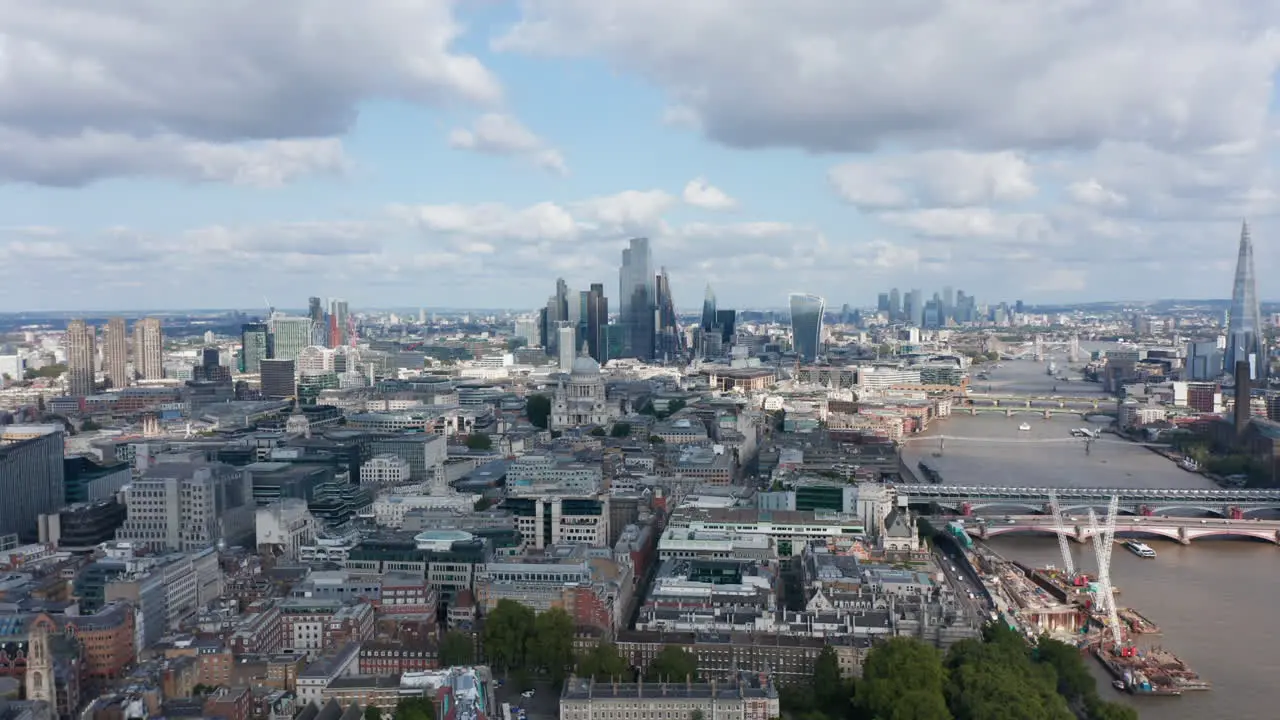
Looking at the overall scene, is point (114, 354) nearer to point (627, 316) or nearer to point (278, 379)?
point (278, 379)

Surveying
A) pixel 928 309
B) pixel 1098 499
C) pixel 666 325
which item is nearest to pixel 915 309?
pixel 928 309

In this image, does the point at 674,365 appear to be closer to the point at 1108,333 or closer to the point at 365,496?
the point at 365,496

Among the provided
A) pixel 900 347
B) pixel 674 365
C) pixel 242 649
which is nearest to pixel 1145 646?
pixel 242 649

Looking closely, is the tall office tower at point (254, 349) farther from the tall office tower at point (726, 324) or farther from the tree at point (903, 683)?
the tree at point (903, 683)

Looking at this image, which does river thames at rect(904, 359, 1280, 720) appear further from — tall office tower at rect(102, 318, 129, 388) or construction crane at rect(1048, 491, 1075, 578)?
tall office tower at rect(102, 318, 129, 388)

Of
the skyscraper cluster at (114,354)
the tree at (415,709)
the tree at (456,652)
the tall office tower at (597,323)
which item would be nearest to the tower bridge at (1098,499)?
the tree at (456,652)

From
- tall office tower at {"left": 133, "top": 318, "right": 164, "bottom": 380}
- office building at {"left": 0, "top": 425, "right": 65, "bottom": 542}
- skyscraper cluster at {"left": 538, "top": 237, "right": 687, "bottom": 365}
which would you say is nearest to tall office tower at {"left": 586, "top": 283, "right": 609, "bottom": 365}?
skyscraper cluster at {"left": 538, "top": 237, "right": 687, "bottom": 365}
